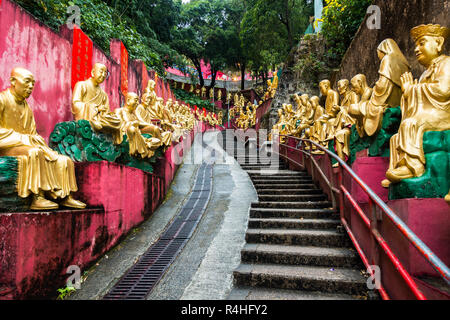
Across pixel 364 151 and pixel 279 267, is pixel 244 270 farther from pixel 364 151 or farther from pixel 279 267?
pixel 364 151

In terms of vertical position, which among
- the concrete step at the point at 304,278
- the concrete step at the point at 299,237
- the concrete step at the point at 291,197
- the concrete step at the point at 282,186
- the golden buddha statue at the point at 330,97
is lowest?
the concrete step at the point at 304,278

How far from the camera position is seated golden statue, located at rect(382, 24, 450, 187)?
298 centimetres

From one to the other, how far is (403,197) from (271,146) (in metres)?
9.69

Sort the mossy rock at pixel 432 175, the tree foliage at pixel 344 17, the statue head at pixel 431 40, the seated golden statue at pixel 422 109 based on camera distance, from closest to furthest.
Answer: the mossy rock at pixel 432 175, the seated golden statue at pixel 422 109, the statue head at pixel 431 40, the tree foliage at pixel 344 17

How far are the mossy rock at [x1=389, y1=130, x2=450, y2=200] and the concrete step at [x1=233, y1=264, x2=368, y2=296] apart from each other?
102 cm

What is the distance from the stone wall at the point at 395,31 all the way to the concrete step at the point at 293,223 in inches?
125

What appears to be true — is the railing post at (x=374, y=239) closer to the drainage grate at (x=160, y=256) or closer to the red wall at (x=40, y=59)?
the drainage grate at (x=160, y=256)

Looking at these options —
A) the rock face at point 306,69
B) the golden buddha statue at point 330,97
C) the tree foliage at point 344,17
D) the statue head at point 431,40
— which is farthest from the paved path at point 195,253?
the rock face at point 306,69

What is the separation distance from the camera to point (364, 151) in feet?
14.4

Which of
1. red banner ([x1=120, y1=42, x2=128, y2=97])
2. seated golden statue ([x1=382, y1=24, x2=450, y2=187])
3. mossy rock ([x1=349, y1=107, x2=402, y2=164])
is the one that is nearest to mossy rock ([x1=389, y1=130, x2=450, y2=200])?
seated golden statue ([x1=382, y1=24, x2=450, y2=187])

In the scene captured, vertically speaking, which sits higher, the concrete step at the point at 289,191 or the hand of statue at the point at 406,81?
the hand of statue at the point at 406,81

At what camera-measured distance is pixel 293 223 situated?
4.77 meters

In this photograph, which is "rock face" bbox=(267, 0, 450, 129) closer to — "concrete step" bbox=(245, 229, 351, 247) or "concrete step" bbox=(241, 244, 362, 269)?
"concrete step" bbox=(245, 229, 351, 247)

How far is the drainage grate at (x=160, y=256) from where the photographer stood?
3.54 metres
